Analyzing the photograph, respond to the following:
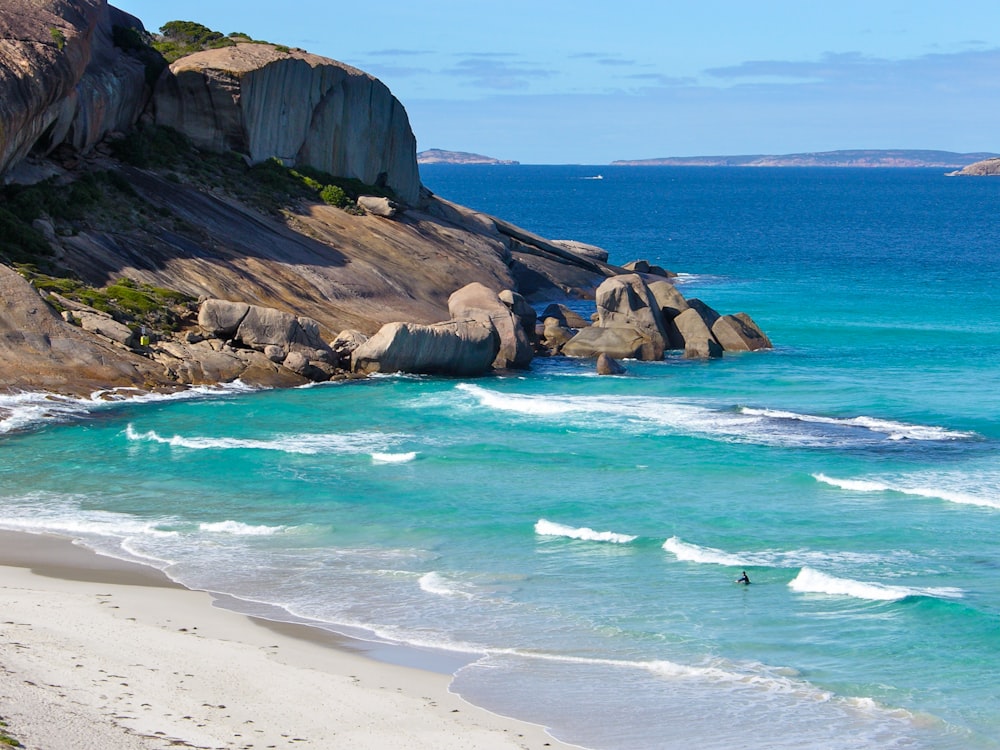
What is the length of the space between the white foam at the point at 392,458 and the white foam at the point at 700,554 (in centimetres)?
995

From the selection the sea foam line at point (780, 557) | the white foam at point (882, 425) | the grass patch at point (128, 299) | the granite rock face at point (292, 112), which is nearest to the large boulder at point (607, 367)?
the white foam at point (882, 425)

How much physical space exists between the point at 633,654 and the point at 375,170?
47599 mm

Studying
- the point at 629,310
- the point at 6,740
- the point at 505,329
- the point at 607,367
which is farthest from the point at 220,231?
the point at 6,740

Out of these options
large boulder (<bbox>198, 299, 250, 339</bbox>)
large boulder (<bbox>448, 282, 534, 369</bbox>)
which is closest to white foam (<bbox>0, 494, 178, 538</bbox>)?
large boulder (<bbox>198, 299, 250, 339</bbox>)

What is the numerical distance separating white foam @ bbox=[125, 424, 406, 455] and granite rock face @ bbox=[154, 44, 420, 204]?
81.5 ft

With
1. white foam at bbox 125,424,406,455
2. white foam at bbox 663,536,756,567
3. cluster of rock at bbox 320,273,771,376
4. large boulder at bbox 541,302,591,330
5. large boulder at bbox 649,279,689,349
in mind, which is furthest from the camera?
large boulder at bbox 541,302,591,330

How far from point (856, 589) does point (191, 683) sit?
13.1m

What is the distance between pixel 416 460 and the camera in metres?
36.6

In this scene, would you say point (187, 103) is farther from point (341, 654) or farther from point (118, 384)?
point (341, 654)

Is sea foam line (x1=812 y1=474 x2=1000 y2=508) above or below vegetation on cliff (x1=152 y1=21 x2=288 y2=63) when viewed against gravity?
below

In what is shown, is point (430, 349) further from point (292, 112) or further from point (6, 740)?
point (6, 740)

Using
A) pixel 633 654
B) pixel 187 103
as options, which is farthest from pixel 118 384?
pixel 633 654

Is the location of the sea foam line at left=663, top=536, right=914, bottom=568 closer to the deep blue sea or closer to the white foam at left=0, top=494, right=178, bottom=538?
the deep blue sea

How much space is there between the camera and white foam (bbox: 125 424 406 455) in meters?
37.3
